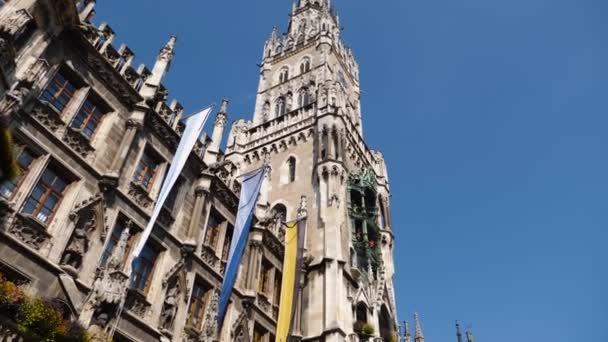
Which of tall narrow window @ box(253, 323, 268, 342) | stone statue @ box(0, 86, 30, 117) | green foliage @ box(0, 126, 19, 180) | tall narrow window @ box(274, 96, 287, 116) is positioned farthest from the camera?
tall narrow window @ box(274, 96, 287, 116)

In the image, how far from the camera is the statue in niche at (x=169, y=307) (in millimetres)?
18625

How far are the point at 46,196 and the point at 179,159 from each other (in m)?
5.21

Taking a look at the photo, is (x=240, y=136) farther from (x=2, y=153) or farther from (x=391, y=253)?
(x=2, y=153)

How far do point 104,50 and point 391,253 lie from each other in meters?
26.6

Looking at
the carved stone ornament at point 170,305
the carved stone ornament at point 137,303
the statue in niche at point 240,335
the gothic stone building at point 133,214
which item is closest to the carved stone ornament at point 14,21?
the gothic stone building at point 133,214

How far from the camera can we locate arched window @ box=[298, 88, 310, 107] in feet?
148

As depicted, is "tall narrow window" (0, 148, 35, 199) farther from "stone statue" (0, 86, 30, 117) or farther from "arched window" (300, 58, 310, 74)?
"arched window" (300, 58, 310, 74)

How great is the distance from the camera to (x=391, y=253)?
3853 cm

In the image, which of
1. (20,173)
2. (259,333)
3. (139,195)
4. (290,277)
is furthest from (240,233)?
(20,173)

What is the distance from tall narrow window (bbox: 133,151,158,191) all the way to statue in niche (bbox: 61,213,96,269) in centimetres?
353

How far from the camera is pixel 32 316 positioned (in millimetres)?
12938

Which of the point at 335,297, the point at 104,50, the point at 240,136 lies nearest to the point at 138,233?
the point at 104,50

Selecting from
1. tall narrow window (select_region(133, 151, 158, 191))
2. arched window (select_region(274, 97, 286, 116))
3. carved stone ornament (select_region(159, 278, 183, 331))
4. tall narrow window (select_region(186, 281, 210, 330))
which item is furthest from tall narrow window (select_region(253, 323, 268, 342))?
arched window (select_region(274, 97, 286, 116))

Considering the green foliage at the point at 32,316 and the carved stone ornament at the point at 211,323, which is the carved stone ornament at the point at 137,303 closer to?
the carved stone ornament at the point at 211,323
